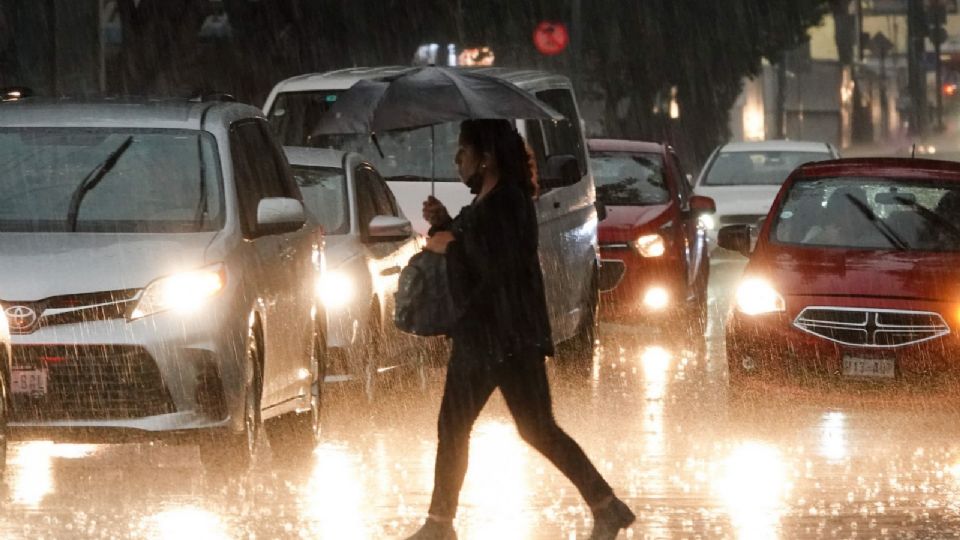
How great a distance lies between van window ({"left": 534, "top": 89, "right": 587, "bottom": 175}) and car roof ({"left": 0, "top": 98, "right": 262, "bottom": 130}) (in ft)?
17.6

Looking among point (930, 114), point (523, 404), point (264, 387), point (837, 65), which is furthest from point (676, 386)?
point (930, 114)

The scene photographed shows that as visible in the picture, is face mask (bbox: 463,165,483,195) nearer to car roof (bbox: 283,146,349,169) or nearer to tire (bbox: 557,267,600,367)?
car roof (bbox: 283,146,349,169)

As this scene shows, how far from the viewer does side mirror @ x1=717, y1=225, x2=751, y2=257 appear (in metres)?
14.9

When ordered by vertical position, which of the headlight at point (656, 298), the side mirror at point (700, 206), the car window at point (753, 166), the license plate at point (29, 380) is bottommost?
the car window at point (753, 166)

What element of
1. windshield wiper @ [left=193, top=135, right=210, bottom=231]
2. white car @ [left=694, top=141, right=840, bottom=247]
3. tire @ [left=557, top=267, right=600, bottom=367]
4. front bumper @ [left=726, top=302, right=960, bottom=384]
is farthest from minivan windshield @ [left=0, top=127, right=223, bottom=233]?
white car @ [left=694, top=141, right=840, bottom=247]

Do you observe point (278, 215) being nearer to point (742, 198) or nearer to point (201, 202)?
point (201, 202)

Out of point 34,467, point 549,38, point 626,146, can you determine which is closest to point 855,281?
point 34,467

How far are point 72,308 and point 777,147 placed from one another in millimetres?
18556

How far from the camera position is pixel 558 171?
1495cm

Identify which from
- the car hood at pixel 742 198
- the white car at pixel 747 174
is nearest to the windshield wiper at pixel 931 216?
the car hood at pixel 742 198

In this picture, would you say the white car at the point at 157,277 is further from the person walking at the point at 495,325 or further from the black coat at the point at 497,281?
the black coat at the point at 497,281

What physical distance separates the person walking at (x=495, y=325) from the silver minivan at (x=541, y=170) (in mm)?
6138

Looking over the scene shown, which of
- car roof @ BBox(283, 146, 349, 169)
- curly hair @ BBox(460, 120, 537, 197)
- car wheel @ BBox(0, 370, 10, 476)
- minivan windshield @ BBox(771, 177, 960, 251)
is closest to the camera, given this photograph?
curly hair @ BBox(460, 120, 537, 197)

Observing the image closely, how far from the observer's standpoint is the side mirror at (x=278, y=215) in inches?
420
